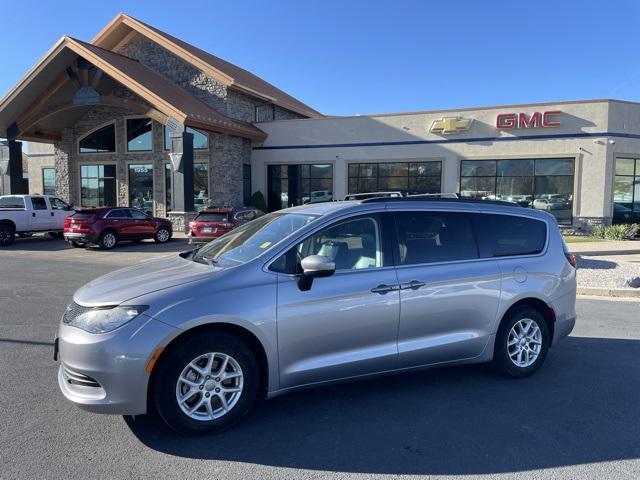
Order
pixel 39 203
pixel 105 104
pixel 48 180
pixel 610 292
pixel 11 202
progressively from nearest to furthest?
pixel 610 292
pixel 11 202
pixel 39 203
pixel 105 104
pixel 48 180

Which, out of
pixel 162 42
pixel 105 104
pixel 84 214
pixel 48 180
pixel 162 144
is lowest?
pixel 84 214

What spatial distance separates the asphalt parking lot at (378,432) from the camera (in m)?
3.25

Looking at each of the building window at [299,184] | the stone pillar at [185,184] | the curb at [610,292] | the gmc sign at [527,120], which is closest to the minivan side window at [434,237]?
the curb at [610,292]

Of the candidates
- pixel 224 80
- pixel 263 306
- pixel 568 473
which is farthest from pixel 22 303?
pixel 224 80

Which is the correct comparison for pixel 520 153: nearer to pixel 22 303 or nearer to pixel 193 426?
pixel 22 303

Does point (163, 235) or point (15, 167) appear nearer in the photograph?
point (163, 235)

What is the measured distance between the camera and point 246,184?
84.6 ft

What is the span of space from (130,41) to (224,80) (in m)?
6.53

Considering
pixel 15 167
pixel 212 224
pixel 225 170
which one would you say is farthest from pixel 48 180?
pixel 212 224

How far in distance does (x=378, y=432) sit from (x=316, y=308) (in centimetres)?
103

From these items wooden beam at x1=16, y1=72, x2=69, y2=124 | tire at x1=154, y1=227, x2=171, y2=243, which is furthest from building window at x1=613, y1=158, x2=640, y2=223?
wooden beam at x1=16, y1=72, x2=69, y2=124

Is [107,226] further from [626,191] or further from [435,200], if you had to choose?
[626,191]

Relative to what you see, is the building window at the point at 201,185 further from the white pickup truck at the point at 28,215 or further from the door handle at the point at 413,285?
the door handle at the point at 413,285

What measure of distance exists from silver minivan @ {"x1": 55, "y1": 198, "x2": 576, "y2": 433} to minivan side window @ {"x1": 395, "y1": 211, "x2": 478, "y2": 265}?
0.01m
